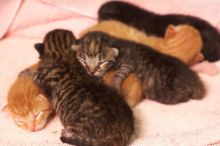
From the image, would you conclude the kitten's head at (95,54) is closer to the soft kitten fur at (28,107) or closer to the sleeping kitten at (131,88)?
the sleeping kitten at (131,88)

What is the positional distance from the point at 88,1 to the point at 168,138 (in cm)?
115

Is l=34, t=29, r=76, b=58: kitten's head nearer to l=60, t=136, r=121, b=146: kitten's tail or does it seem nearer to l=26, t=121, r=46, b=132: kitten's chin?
l=26, t=121, r=46, b=132: kitten's chin

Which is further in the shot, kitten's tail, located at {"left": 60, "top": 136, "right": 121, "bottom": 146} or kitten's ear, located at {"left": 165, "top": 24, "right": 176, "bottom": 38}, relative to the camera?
kitten's ear, located at {"left": 165, "top": 24, "right": 176, "bottom": 38}

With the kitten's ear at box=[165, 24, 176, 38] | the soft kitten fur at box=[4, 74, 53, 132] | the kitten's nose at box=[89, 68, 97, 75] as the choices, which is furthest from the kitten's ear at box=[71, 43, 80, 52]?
the kitten's ear at box=[165, 24, 176, 38]

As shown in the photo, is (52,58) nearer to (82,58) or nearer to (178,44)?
(82,58)

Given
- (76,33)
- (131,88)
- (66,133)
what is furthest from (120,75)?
(76,33)

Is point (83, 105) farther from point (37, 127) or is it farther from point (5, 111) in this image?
point (5, 111)

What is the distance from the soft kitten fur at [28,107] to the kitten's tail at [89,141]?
144mm

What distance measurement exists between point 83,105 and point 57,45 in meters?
0.44

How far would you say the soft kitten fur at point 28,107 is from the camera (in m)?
1.77

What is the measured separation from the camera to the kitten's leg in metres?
1.92

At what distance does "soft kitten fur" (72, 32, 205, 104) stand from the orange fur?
0.07 feet

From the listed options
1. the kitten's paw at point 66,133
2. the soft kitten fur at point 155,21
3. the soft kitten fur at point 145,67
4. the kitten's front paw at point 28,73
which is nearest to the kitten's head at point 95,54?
the soft kitten fur at point 145,67

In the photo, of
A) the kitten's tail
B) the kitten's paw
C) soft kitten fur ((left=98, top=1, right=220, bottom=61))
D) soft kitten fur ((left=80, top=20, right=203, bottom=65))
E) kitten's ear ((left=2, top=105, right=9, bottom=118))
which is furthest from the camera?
soft kitten fur ((left=98, top=1, right=220, bottom=61))
